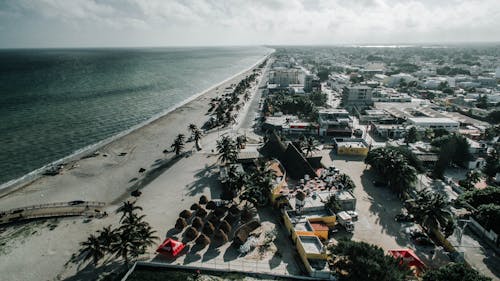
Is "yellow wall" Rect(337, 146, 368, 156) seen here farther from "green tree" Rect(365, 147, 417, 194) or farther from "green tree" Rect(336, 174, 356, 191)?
"green tree" Rect(336, 174, 356, 191)

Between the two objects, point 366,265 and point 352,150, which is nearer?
point 366,265

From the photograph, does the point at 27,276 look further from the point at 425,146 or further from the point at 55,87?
the point at 55,87

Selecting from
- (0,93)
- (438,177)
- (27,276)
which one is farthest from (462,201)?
(0,93)

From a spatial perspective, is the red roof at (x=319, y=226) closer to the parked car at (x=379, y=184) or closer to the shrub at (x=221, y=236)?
the shrub at (x=221, y=236)

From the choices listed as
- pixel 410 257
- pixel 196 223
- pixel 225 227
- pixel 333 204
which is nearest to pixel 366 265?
pixel 410 257

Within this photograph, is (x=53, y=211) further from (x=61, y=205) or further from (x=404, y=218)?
(x=404, y=218)

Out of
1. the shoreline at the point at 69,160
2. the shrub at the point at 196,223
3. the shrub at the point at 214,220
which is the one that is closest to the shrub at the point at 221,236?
the shrub at the point at 214,220

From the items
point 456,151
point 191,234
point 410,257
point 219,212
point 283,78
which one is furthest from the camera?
point 283,78
